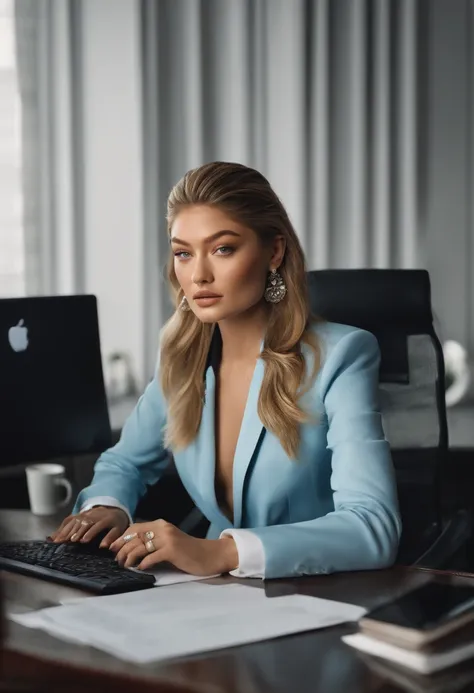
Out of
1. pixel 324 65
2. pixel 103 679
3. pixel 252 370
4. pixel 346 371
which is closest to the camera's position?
pixel 103 679

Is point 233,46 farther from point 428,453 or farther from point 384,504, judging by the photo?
point 384,504

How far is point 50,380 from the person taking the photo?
2234 millimetres

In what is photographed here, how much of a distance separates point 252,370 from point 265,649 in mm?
878

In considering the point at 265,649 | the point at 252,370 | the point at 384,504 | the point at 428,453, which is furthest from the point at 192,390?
the point at 265,649

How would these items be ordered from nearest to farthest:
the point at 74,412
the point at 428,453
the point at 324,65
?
1. the point at 74,412
2. the point at 428,453
3. the point at 324,65

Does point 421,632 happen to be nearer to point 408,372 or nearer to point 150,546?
point 150,546

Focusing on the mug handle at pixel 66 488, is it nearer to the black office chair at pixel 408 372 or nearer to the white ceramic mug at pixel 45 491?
the white ceramic mug at pixel 45 491

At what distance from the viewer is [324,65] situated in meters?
3.69

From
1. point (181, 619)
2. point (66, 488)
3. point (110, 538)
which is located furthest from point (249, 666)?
point (66, 488)

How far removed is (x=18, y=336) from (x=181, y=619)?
3.40 ft

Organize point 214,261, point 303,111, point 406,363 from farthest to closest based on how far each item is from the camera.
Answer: point 303,111, point 406,363, point 214,261

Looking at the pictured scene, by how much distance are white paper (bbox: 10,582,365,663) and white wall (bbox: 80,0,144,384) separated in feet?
7.56

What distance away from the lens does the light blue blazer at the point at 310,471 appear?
1.60 metres

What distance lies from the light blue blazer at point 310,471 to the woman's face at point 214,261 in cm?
17
